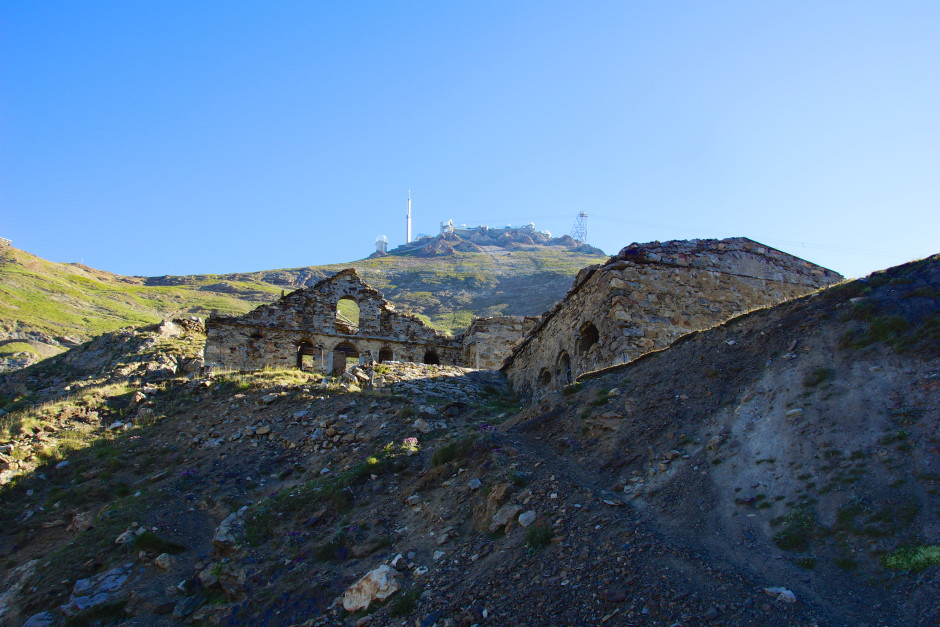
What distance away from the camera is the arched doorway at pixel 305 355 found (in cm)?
2765

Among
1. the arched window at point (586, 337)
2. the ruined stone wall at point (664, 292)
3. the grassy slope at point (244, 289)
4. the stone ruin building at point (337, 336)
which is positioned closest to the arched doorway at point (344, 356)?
the stone ruin building at point (337, 336)

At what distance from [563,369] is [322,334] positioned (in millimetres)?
16079

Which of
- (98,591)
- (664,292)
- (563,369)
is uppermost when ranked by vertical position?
(664,292)

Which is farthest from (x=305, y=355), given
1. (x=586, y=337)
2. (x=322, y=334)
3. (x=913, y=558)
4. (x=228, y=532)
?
(x=913, y=558)

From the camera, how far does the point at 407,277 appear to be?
96.4m

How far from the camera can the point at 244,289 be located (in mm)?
80312

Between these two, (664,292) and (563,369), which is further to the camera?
(563,369)

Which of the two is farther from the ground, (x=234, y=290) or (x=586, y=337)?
(x=234, y=290)

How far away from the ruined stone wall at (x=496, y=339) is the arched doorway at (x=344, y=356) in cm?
633

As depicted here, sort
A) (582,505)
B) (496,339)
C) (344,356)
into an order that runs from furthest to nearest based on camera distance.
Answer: (344,356) < (496,339) < (582,505)

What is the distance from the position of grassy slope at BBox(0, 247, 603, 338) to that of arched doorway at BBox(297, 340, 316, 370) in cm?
2650

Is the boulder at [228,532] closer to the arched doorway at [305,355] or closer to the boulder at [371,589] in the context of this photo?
the boulder at [371,589]

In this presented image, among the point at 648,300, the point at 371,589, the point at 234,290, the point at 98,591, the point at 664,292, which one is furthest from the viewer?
the point at 234,290

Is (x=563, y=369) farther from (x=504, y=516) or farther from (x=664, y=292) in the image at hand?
(x=504, y=516)
